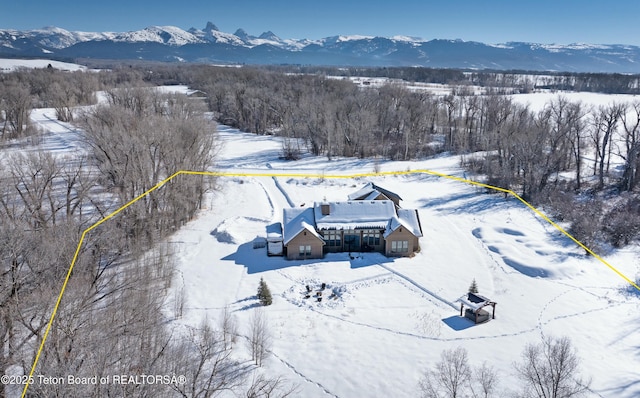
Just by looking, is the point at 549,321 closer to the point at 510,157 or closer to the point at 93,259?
the point at 93,259

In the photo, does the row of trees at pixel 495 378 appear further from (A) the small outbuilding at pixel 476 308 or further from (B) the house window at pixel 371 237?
(B) the house window at pixel 371 237

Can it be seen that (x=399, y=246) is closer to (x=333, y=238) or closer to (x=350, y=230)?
(x=350, y=230)

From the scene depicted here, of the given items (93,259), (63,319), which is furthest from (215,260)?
(63,319)

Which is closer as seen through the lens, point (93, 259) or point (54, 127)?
point (93, 259)

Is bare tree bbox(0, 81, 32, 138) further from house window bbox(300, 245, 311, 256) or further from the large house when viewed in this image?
house window bbox(300, 245, 311, 256)

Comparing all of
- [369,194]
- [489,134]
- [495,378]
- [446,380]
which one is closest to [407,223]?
[369,194]

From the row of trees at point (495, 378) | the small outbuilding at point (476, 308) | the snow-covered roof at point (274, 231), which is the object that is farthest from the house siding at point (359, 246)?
the row of trees at point (495, 378)
